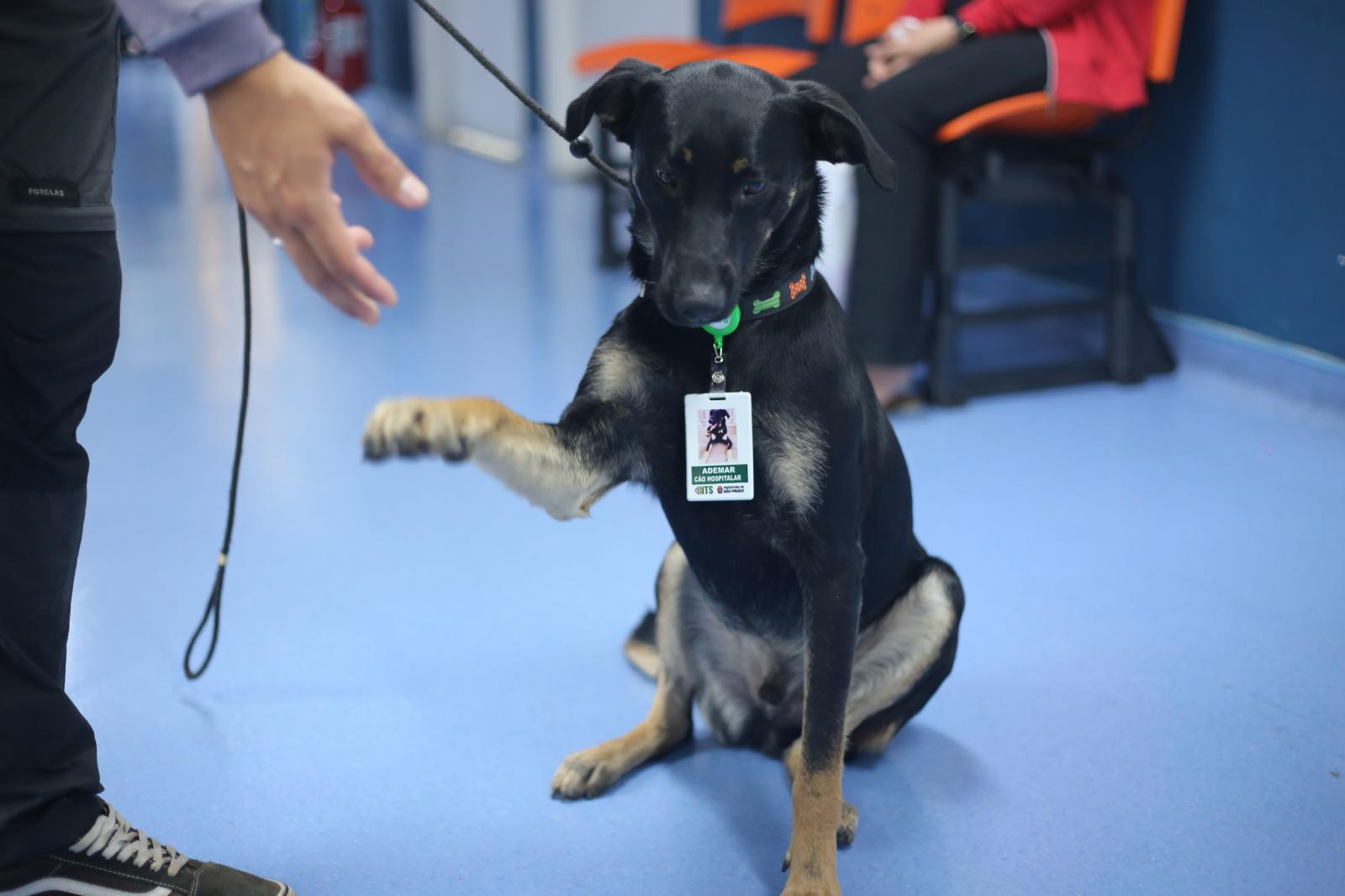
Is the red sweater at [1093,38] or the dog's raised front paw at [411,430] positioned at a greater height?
the red sweater at [1093,38]

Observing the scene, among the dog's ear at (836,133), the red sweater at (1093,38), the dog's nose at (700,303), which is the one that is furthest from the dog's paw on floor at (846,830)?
the red sweater at (1093,38)

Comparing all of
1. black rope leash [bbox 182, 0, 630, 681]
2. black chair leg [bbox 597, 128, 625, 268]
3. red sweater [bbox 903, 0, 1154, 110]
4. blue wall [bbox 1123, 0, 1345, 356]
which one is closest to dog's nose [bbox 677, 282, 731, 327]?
black rope leash [bbox 182, 0, 630, 681]

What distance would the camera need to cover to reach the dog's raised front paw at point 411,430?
1.26m

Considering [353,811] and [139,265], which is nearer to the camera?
[353,811]

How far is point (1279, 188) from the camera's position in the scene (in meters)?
3.41

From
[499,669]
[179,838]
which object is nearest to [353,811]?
[179,838]

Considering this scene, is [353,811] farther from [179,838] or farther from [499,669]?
[499,669]

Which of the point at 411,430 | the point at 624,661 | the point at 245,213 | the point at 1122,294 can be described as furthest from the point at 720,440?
the point at 1122,294

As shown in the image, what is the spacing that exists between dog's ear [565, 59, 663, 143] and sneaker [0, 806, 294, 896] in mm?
971

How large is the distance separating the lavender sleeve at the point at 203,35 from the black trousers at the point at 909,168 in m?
2.46

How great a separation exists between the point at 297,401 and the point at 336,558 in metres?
1.02

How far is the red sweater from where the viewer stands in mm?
3262

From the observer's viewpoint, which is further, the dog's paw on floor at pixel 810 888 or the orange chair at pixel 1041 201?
the orange chair at pixel 1041 201

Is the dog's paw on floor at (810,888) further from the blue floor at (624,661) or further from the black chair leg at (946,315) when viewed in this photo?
the black chair leg at (946,315)
